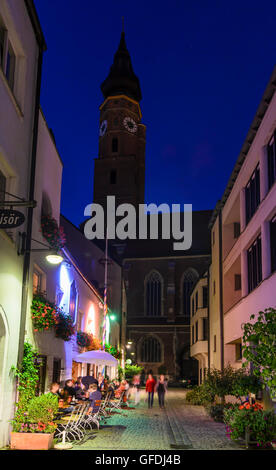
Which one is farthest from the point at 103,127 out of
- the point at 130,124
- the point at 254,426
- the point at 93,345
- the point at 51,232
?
the point at 254,426

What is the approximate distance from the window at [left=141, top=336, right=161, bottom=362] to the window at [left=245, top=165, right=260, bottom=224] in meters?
39.4

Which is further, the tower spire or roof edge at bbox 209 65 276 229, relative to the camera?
the tower spire

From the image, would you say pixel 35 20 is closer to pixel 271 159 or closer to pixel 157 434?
pixel 271 159

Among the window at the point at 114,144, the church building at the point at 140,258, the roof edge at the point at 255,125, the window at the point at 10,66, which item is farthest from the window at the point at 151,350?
the window at the point at 10,66

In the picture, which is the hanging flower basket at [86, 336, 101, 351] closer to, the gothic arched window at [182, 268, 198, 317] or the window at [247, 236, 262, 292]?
the window at [247, 236, 262, 292]

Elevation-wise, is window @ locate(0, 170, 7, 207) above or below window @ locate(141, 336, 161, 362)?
above

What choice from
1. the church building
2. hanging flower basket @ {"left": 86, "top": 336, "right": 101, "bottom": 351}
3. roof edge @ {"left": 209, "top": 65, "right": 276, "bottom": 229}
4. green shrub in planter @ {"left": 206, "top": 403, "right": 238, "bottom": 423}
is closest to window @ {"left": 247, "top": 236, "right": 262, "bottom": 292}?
roof edge @ {"left": 209, "top": 65, "right": 276, "bottom": 229}

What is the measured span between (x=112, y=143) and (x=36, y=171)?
2221 inches

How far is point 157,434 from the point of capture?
47.3 ft

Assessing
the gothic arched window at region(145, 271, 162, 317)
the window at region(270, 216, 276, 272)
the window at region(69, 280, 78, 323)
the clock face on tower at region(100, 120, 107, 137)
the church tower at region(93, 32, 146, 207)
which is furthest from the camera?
the clock face on tower at region(100, 120, 107, 137)

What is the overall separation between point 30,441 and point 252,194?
12917 mm

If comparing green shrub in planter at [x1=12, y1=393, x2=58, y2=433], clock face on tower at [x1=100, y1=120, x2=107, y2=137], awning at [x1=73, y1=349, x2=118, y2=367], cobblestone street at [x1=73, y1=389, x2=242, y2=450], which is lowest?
cobblestone street at [x1=73, y1=389, x2=242, y2=450]

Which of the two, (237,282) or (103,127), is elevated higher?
(103,127)

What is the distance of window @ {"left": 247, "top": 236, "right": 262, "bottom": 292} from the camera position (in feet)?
60.4
